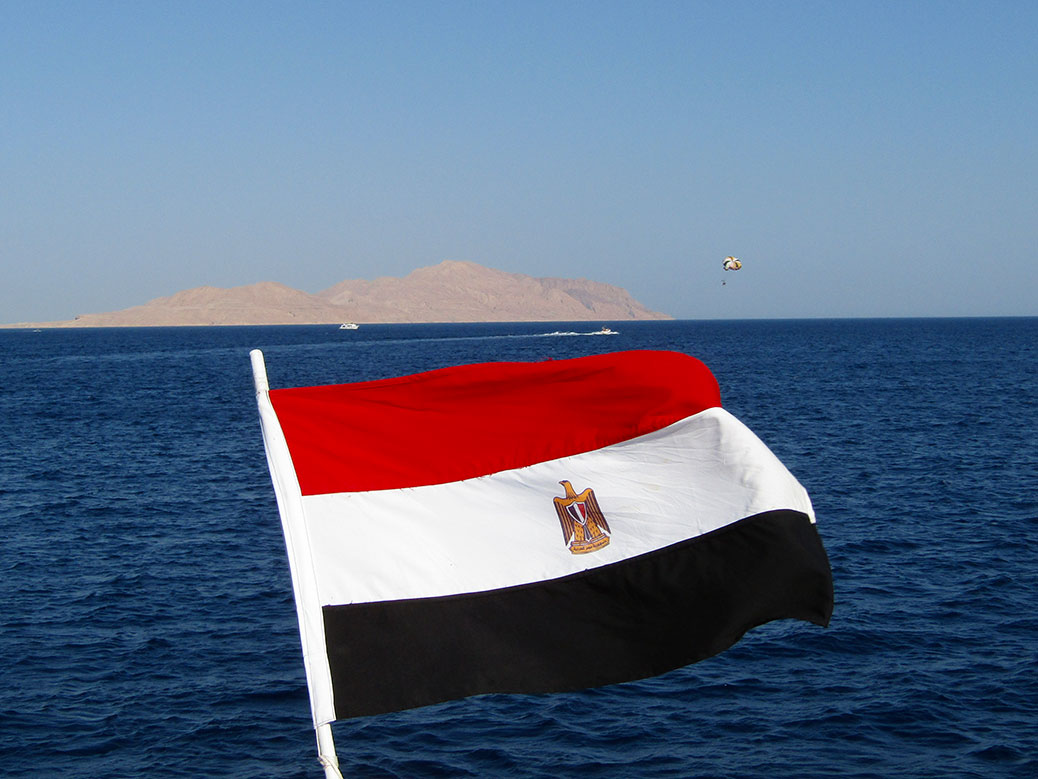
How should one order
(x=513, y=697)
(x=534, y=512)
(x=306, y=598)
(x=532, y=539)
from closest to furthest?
(x=306, y=598)
(x=532, y=539)
(x=534, y=512)
(x=513, y=697)

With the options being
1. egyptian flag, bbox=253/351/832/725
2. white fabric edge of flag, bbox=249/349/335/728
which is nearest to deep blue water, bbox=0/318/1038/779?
egyptian flag, bbox=253/351/832/725

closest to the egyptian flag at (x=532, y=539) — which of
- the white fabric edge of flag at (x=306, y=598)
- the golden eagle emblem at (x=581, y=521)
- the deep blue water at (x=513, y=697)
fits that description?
the golden eagle emblem at (x=581, y=521)

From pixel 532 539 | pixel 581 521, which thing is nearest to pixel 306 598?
pixel 532 539

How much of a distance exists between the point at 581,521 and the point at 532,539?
0.35 m

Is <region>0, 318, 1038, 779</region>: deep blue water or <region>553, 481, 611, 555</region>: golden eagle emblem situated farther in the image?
<region>0, 318, 1038, 779</region>: deep blue water

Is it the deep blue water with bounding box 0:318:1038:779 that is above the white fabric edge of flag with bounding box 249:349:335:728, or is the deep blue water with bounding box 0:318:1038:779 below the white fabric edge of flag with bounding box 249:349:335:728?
below

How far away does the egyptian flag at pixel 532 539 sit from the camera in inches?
227

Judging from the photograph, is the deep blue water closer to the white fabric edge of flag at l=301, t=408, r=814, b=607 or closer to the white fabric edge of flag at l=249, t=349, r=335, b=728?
the white fabric edge of flag at l=301, t=408, r=814, b=607

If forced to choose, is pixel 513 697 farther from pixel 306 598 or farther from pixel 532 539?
pixel 306 598

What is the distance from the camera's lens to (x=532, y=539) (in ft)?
20.6

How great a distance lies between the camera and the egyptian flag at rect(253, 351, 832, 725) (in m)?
5.78

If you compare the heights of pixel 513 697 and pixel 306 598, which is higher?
pixel 306 598

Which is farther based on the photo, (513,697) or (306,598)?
(513,697)

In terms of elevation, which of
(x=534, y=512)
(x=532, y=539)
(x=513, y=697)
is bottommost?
(x=513, y=697)
